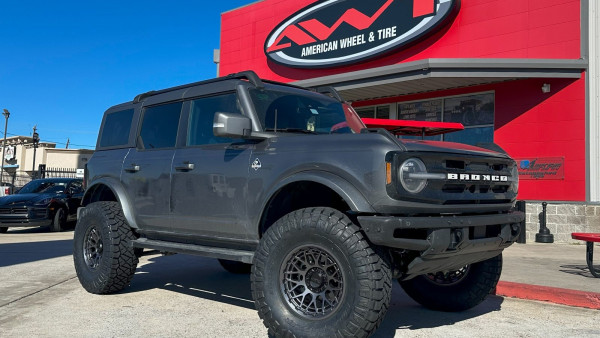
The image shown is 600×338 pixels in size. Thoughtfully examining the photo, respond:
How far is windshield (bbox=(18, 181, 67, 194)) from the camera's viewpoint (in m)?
14.5

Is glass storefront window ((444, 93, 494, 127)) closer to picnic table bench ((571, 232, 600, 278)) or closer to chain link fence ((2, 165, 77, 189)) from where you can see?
picnic table bench ((571, 232, 600, 278))

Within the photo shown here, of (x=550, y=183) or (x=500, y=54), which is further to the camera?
(x=500, y=54)

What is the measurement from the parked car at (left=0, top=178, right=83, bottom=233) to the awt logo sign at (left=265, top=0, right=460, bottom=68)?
297 inches

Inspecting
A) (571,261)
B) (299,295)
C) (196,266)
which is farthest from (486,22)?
(299,295)

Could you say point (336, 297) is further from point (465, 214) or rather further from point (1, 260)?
point (1, 260)

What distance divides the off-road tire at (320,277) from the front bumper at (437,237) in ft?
0.56

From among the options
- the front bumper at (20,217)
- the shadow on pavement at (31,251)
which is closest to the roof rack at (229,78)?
the shadow on pavement at (31,251)

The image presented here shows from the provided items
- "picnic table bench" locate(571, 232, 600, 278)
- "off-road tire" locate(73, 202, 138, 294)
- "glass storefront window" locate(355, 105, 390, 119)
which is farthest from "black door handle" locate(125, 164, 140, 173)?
"glass storefront window" locate(355, 105, 390, 119)

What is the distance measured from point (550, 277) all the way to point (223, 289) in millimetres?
4199

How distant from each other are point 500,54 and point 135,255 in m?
10.4

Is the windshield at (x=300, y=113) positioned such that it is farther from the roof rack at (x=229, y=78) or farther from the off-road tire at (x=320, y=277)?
the off-road tire at (x=320, y=277)

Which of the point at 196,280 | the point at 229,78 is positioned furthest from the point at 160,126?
the point at 196,280

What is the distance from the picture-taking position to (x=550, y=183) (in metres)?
11.7

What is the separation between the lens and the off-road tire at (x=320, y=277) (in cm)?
332
